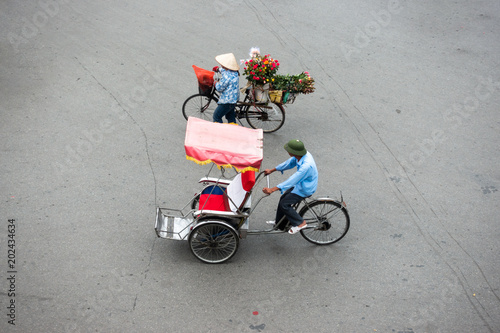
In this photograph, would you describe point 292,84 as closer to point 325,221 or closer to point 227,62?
point 227,62

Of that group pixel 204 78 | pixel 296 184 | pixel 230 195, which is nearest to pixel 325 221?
pixel 296 184

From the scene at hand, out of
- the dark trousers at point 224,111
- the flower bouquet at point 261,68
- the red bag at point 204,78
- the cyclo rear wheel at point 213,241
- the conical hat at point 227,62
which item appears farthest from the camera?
the dark trousers at point 224,111

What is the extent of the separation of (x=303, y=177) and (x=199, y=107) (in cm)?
335

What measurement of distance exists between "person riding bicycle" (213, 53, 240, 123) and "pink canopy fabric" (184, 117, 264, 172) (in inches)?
69.7

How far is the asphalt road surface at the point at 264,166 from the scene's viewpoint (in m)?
4.96

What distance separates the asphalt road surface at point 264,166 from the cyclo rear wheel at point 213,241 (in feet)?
0.47

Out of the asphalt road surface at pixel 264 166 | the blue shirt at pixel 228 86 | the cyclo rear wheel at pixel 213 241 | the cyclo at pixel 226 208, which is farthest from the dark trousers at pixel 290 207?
the blue shirt at pixel 228 86

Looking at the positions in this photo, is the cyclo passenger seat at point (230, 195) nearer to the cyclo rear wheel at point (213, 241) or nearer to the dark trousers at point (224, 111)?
the cyclo rear wheel at point (213, 241)

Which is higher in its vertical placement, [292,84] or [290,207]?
[292,84]

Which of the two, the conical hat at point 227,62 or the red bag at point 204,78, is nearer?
the conical hat at point 227,62

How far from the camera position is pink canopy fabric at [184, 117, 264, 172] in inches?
188

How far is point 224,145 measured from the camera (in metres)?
4.94

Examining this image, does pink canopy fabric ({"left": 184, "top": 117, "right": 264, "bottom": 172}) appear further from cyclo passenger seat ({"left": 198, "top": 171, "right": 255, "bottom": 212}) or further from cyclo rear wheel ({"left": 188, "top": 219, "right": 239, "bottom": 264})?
cyclo rear wheel ({"left": 188, "top": 219, "right": 239, "bottom": 264})

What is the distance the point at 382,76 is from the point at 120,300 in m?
7.28
